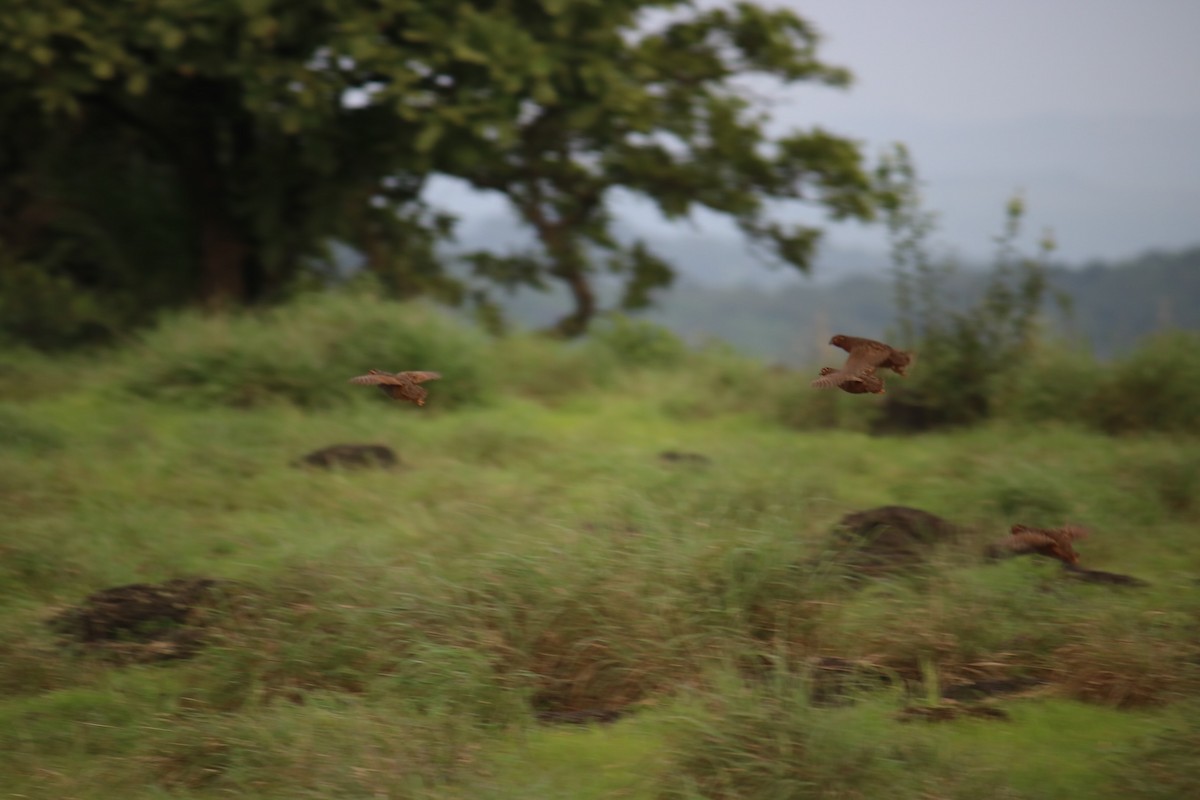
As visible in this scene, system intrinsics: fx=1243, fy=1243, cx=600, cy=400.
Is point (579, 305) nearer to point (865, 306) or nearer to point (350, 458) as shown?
point (350, 458)

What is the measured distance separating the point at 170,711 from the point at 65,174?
898 centimetres

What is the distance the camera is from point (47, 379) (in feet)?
26.1

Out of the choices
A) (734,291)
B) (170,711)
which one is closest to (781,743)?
(170,711)

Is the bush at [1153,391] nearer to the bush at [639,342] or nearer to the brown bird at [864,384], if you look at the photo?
the bush at [639,342]

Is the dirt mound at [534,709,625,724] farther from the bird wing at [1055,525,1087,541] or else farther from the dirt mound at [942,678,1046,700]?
the bird wing at [1055,525,1087,541]

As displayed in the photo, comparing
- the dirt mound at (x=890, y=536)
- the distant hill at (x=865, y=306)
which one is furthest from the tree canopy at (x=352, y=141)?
the dirt mound at (x=890, y=536)

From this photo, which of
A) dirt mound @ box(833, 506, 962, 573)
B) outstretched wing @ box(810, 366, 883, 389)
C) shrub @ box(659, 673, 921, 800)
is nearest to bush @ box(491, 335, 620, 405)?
dirt mound @ box(833, 506, 962, 573)

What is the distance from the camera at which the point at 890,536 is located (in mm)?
4523

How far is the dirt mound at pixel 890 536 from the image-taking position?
426 cm

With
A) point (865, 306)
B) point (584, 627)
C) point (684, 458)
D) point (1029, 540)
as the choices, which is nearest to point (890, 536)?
point (1029, 540)

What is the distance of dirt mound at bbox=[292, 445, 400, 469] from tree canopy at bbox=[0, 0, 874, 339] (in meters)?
3.43

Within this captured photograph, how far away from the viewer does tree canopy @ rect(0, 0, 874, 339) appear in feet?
28.6

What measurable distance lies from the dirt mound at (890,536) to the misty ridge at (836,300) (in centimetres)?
327

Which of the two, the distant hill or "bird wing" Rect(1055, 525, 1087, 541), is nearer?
"bird wing" Rect(1055, 525, 1087, 541)
